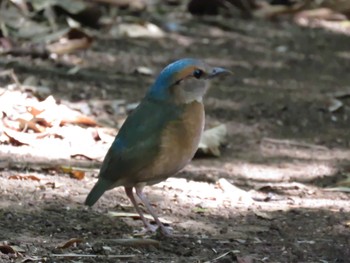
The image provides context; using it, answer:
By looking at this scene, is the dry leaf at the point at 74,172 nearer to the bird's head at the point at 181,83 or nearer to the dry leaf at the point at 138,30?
the bird's head at the point at 181,83

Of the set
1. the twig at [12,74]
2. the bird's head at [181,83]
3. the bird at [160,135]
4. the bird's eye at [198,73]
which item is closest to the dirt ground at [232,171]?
the twig at [12,74]

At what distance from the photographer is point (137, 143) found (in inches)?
185

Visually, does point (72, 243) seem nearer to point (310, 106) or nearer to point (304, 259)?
point (304, 259)

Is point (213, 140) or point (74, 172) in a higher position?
point (74, 172)

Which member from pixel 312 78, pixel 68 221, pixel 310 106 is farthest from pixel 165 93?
pixel 312 78

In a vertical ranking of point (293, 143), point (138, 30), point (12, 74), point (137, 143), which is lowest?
point (138, 30)

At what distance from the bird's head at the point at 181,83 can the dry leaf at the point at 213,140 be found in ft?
5.82

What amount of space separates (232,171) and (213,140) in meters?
0.46

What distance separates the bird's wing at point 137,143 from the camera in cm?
468

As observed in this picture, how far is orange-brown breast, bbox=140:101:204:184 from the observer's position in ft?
15.3

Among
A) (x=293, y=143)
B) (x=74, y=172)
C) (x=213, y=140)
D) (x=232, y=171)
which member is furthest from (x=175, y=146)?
(x=293, y=143)

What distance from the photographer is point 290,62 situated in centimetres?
982

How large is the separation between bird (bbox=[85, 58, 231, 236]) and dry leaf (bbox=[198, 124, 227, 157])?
5.87ft

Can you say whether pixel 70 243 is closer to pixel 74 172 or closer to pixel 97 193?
pixel 97 193
